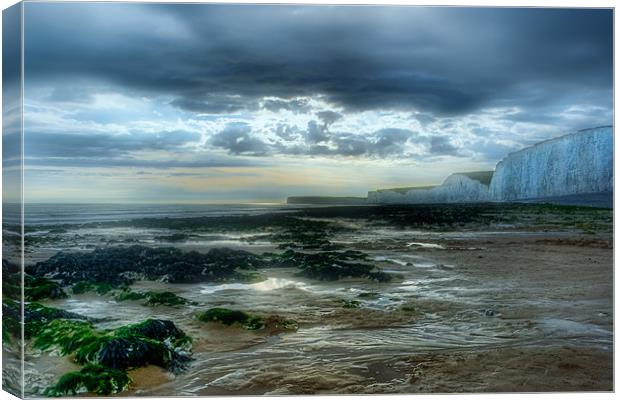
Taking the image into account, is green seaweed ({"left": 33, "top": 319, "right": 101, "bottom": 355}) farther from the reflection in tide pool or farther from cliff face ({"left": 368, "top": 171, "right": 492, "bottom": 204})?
cliff face ({"left": 368, "top": 171, "right": 492, "bottom": 204})

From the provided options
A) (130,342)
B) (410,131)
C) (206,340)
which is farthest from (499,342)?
(130,342)

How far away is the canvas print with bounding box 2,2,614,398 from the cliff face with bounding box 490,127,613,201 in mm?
21

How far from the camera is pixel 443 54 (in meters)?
6.22

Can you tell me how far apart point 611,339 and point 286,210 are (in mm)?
3126

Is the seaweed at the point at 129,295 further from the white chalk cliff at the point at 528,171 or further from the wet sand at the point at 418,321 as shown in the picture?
the white chalk cliff at the point at 528,171

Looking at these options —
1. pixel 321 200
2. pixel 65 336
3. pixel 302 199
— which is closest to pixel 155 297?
pixel 65 336

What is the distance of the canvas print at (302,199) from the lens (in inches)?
228

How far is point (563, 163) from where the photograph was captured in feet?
21.1

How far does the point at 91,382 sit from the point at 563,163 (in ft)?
15.0

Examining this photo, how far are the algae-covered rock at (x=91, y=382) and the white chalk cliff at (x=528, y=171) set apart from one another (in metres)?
2.64

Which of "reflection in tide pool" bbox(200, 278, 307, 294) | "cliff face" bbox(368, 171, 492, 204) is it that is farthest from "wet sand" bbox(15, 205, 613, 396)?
"cliff face" bbox(368, 171, 492, 204)

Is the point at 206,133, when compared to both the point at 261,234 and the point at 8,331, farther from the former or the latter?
the point at 8,331

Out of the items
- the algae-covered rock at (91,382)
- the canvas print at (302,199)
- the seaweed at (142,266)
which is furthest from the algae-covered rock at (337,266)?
the algae-covered rock at (91,382)

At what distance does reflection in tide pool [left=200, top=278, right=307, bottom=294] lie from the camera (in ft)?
20.1
